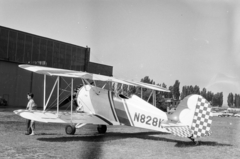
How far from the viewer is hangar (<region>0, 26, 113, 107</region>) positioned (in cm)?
3522

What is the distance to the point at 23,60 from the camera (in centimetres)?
3753

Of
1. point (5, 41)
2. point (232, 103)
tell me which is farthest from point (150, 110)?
point (232, 103)

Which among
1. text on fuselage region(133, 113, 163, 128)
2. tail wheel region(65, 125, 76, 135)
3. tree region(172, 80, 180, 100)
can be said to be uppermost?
tree region(172, 80, 180, 100)

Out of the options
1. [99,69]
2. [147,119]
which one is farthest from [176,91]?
[147,119]

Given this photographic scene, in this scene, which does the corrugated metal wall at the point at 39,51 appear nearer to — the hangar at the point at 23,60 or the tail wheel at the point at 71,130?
the hangar at the point at 23,60

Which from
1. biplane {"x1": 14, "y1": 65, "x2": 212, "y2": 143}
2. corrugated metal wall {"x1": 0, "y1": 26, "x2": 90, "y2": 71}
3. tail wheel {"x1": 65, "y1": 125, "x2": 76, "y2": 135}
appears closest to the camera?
biplane {"x1": 14, "y1": 65, "x2": 212, "y2": 143}

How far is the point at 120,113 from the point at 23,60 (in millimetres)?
30095

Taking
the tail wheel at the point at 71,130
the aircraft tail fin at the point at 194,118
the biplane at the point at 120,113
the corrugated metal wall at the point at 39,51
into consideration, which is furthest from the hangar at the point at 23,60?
the aircraft tail fin at the point at 194,118

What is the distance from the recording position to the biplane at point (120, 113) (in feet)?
28.0

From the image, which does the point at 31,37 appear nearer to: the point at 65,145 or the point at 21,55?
the point at 21,55

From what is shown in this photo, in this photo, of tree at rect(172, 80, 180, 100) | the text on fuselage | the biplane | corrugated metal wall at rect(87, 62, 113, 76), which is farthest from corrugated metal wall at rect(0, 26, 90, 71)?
the text on fuselage

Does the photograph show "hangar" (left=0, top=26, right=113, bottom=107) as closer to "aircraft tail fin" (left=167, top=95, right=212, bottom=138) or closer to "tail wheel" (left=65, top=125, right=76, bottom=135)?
"tail wheel" (left=65, top=125, right=76, bottom=135)

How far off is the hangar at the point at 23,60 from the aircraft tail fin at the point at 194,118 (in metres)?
27.7

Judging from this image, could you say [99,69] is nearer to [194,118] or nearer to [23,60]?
[23,60]
